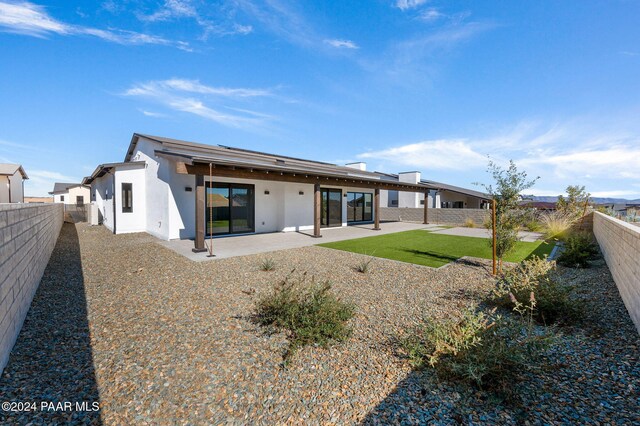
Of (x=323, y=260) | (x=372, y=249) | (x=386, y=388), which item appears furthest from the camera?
(x=372, y=249)

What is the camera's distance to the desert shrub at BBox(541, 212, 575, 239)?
47.9 feet

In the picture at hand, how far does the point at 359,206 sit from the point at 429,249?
1010cm

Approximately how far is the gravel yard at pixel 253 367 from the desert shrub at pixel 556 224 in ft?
35.1

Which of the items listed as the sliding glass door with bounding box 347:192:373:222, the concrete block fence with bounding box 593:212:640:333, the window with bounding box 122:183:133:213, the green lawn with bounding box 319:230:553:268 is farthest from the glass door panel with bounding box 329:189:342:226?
the concrete block fence with bounding box 593:212:640:333

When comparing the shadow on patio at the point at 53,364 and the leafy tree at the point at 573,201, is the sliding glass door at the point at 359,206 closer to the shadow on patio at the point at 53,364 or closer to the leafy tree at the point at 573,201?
the leafy tree at the point at 573,201

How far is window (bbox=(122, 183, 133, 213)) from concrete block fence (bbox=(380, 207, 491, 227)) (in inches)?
789

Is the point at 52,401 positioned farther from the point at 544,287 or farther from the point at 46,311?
the point at 544,287

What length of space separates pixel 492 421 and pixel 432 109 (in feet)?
47.1

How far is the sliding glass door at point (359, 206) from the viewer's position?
20000 mm

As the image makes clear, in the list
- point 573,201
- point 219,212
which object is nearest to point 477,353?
point 219,212

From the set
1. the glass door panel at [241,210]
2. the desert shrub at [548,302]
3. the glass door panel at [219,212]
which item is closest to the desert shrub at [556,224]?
the desert shrub at [548,302]

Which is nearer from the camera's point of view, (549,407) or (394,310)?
(549,407)

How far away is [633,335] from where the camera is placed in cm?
386

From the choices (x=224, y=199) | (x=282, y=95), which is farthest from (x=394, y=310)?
(x=282, y=95)
